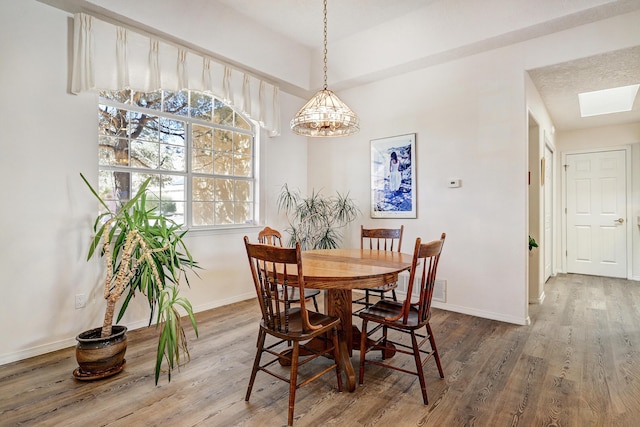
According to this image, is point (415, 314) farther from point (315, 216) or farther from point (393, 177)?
point (315, 216)

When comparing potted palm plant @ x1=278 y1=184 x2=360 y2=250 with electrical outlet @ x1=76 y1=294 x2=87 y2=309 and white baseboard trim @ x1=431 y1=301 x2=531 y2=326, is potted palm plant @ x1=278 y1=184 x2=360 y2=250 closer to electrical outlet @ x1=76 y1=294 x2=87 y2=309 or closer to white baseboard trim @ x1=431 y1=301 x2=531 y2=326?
white baseboard trim @ x1=431 y1=301 x2=531 y2=326

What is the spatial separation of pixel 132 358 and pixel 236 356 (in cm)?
76

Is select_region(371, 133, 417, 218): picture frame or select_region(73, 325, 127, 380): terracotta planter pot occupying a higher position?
select_region(371, 133, 417, 218): picture frame

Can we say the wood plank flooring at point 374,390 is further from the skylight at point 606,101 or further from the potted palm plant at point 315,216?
the skylight at point 606,101

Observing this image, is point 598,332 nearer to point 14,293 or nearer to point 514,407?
point 514,407

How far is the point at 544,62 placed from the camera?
312 cm

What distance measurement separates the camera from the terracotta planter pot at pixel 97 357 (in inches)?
83.6

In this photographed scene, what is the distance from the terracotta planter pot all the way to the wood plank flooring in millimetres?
56

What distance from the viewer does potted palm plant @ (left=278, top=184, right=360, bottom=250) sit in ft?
14.7

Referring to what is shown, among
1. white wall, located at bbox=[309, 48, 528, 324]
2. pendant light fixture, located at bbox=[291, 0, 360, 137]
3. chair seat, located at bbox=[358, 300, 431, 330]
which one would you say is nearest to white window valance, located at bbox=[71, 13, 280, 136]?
pendant light fixture, located at bbox=[291, 0, 360, 137]

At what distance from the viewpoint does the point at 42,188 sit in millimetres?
2535

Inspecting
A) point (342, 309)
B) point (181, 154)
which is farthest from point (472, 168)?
point (181, 154)

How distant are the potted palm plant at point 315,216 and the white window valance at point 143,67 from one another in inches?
50.5

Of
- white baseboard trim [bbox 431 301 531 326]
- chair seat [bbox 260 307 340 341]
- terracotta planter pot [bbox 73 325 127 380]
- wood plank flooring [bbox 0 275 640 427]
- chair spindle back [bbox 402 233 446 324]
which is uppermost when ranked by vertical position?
chair spindle back [bbox 402 233 446 324]
